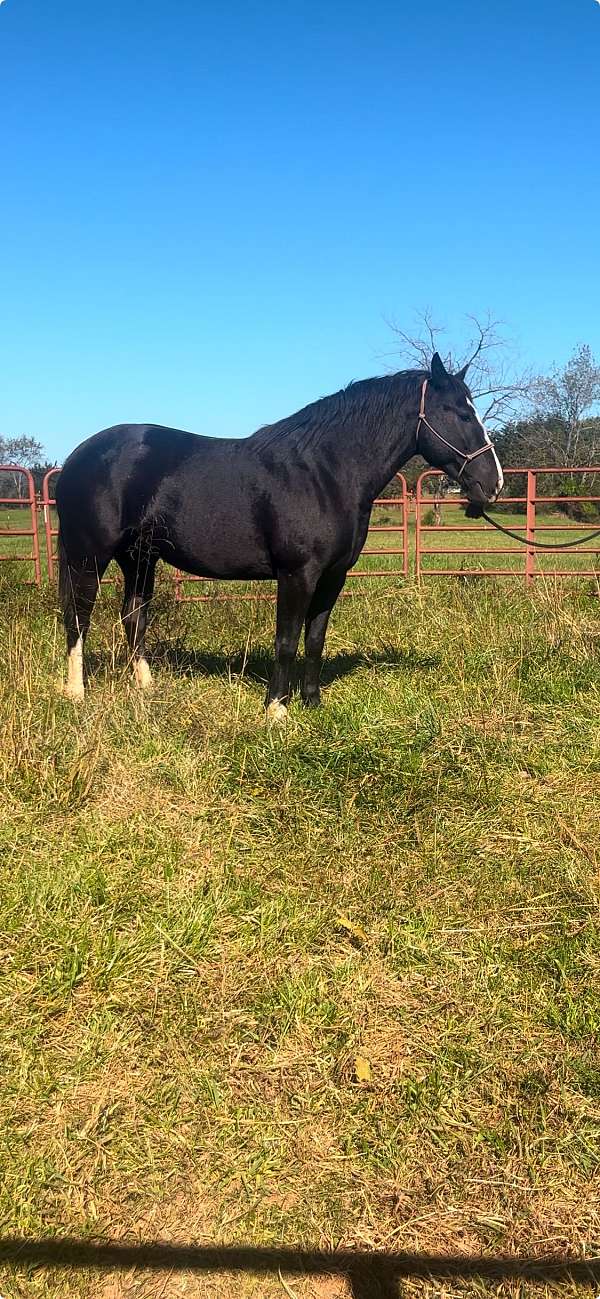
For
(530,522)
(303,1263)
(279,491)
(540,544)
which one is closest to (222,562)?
(279,491)

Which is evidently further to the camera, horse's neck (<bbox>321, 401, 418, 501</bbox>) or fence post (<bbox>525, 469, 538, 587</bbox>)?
fence post (<bbox>525, 469, 538, 587</bbox>)

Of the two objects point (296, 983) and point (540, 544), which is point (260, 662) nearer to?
point (540, 544)

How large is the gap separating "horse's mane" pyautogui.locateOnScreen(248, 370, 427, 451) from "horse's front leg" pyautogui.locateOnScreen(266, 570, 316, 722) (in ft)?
2.71

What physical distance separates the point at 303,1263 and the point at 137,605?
4.14 m

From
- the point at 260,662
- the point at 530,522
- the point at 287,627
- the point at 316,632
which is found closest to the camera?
the point at 287,627

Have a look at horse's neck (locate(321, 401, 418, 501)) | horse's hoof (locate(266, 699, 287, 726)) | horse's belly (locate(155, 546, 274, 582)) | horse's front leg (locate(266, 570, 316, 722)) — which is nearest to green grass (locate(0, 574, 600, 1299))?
horse's hoof (locate(266, 699, 287, 726))

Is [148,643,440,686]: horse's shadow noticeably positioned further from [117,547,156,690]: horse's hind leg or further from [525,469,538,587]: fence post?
[525,469,538,587]: fence post

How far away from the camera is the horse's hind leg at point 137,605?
5086mm

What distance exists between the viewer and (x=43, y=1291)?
5.23 feet

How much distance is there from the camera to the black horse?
14.7 ft

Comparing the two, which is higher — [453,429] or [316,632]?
[453,429]

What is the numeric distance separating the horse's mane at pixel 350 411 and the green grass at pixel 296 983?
1679 mm

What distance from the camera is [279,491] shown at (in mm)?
4488

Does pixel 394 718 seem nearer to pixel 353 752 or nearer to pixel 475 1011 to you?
pixel 353 752
